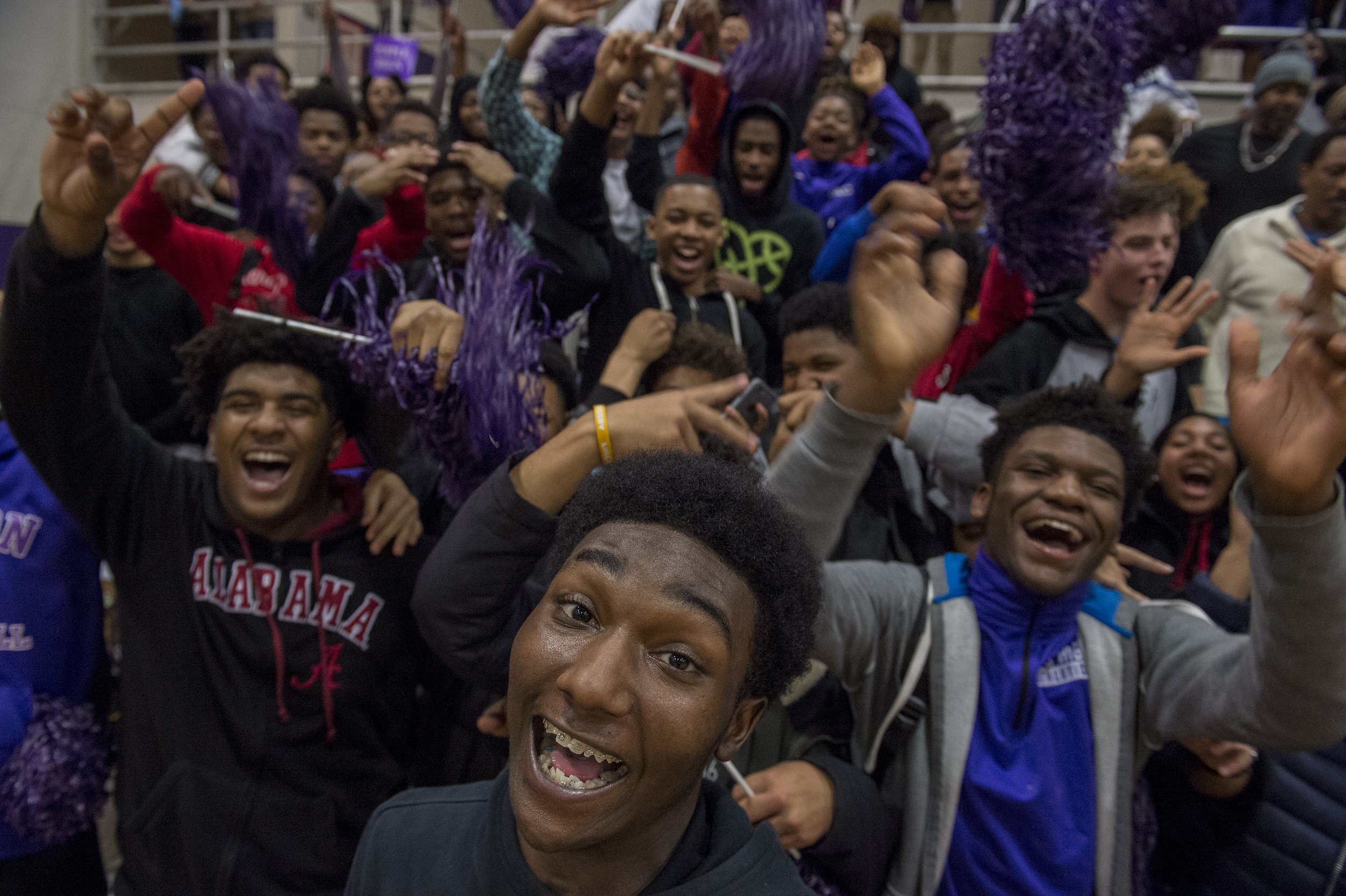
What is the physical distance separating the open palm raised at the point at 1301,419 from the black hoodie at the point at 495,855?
38.8 inches

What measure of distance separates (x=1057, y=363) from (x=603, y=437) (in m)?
1.93

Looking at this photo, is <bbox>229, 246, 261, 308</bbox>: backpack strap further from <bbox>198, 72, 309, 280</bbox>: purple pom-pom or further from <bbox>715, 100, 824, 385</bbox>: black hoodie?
<bbox>715, 100, 824, 385</bbox>: black hoodie

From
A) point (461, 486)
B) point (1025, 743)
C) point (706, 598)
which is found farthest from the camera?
point (461, 486)

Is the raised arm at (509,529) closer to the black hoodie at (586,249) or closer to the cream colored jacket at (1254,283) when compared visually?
Result: the black hoodie at (586,249)

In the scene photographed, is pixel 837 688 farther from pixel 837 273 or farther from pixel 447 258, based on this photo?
pixel 837 273

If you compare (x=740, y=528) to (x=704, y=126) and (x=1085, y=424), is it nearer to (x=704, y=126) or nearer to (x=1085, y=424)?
(x=1085, y=424)

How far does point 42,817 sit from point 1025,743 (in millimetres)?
2000

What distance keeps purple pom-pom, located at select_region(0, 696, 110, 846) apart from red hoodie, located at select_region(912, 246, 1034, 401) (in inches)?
98.0

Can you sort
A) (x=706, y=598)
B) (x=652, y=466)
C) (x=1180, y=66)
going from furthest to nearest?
1. (x=1180, y=66)
2. (x=652, y=466)
3. (x=706, y=598)

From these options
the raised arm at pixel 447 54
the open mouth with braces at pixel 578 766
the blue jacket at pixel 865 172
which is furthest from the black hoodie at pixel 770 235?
the open mouth with braces at pixel 578 766

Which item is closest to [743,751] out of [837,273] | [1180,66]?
[837,273]

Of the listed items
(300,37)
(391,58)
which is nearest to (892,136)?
(391,58)

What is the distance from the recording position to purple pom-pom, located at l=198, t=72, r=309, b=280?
344 centimetres

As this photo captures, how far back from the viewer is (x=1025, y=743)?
1982 mm
